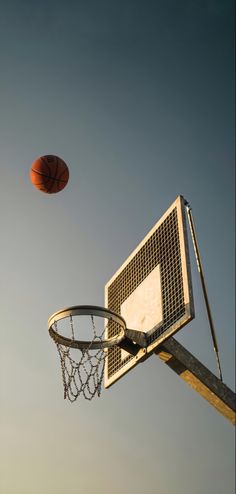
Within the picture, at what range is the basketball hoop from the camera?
588 cm

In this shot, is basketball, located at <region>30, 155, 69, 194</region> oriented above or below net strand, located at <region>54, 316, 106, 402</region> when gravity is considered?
above

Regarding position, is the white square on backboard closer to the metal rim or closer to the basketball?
the metal rim

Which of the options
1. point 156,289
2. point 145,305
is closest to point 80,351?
point 145,305

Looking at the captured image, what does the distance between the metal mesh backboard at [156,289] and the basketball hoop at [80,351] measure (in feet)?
1.07

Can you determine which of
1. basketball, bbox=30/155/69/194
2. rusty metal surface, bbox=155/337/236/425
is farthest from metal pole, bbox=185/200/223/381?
basketball, bbox=30/155/69/194

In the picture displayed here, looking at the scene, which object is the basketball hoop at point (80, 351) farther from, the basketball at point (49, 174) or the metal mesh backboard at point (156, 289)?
the basketball at point (49, 174)

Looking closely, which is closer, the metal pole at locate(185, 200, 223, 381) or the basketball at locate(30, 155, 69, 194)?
the metal pole at locate(185, 200, 223, 381)

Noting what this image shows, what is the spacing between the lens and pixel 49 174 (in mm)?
6566

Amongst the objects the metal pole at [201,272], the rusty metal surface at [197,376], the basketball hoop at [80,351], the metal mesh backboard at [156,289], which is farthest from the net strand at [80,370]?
the metal pole at [201,272]

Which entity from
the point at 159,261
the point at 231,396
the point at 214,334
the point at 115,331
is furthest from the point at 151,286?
the point at 231,396

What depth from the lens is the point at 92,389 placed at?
20.6ft

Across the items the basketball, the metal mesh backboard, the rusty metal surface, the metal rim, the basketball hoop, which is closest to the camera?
the metal mesh backboard

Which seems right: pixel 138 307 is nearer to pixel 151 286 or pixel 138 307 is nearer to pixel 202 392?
pixel 151 286

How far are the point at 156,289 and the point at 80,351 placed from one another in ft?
4.21
